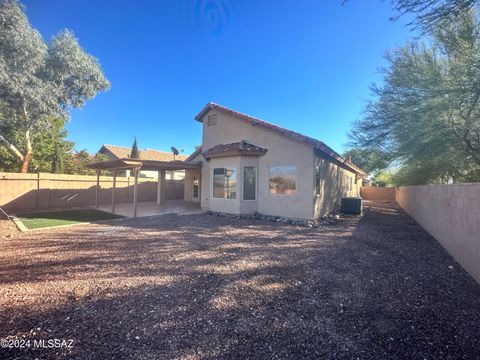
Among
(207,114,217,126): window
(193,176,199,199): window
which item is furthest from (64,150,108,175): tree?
(207,114,217,126): window

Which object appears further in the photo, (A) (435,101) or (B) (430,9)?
(A) (435,101)

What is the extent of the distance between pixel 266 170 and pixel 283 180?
113 cm

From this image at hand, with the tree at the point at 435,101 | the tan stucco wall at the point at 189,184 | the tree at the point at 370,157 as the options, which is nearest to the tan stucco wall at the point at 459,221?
the tree at the point at 435,101

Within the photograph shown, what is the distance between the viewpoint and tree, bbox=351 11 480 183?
6.12m

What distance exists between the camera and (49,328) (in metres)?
2.97

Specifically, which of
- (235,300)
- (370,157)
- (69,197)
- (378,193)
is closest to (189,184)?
(69,197)

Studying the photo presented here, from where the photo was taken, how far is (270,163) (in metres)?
12.1

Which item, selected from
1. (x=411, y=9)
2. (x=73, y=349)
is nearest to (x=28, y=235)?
(x=73, y=349)

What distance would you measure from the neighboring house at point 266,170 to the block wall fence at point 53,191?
8525mm

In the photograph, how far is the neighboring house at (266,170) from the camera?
433 inches

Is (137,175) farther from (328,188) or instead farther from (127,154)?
(127,154)

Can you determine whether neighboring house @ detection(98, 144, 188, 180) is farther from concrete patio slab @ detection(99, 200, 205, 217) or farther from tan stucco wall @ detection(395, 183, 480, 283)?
tan stucco wall @ detection(395, 183, 480, 283)

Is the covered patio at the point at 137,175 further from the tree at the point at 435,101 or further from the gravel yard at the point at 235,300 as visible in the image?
the tree at the point at 435,101

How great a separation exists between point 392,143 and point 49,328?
12523 millimetres
